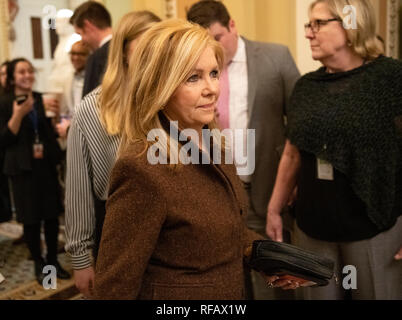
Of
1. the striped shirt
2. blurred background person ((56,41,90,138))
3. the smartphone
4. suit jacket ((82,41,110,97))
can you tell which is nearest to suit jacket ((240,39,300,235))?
suit jacket ((82,41,110,97))

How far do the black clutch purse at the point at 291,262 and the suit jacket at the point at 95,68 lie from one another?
1.24 metres

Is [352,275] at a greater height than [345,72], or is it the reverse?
[345,72]

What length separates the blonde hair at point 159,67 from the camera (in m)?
0.92

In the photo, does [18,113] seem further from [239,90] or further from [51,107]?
[239,90]

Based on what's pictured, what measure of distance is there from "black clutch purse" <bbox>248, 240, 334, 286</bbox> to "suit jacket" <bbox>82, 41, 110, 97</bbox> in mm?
1236

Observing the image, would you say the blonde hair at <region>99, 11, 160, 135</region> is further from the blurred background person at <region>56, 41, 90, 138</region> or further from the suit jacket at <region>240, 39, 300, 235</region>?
the blurred background person at <region>56, 41, 90, 138</region>

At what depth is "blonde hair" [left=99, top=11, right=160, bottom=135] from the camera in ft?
4.20

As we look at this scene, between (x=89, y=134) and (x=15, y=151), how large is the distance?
5.38 ft

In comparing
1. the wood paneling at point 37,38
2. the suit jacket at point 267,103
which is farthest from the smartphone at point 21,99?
the suit jacket at point 267,103

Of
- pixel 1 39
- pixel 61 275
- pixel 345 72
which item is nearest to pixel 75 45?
pixel 1 39

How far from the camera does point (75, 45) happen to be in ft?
9.84

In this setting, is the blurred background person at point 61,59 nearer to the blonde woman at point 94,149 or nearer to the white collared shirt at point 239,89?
the white collared shirt at point 239,89

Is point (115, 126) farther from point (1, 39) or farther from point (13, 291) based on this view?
point (1, 39)
